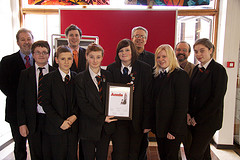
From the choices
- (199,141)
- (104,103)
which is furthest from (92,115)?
(199,141)

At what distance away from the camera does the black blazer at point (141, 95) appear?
2020 millimetres

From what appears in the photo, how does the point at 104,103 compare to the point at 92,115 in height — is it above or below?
above

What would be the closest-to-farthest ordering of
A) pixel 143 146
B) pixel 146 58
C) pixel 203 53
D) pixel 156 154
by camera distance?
pixel 203 53
pixel 143 146
pixel 146 58
pixel 156 154

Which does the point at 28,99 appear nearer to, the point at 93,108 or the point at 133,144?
the point at 93,108

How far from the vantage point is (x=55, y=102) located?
1.95 meters

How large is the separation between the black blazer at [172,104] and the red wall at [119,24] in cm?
197

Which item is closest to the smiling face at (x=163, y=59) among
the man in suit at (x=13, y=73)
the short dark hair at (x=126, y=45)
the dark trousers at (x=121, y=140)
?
the short dark hair at (x=126, y=45)

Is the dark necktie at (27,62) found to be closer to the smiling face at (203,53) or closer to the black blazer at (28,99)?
the black blazer at (28,99)

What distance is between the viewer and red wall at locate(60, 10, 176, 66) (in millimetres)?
3709

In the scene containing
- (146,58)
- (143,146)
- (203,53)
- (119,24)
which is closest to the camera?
(203,53)

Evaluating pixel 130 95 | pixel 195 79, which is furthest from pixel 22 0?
pixel 195 79

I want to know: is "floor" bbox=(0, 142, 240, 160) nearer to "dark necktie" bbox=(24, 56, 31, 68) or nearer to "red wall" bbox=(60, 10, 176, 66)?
"dark necktie" bbox=(24, 56, 31, 68)

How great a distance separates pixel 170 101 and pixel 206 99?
0.48 meters

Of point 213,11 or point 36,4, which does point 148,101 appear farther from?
point 36,4
